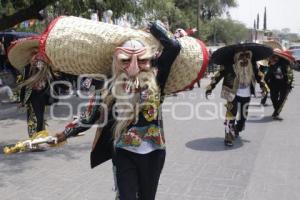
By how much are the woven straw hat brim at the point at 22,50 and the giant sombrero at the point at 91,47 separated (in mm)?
2700

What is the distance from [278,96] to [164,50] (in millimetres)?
7546

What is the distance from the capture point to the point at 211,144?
24.0 feet

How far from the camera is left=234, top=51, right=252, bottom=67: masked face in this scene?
7.09m

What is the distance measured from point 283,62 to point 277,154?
12.1ft

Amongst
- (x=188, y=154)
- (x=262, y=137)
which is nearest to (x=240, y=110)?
(x=262, y=137)

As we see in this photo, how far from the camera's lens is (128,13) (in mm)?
12086

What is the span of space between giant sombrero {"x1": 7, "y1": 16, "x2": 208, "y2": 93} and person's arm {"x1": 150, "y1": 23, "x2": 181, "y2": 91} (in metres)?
0.05

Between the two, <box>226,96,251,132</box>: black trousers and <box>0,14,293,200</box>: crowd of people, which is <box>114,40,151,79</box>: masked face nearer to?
<box>0,14,293,200</box>: crowd of people

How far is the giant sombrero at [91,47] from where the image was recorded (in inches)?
111

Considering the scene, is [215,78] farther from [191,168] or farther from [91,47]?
[91,47]

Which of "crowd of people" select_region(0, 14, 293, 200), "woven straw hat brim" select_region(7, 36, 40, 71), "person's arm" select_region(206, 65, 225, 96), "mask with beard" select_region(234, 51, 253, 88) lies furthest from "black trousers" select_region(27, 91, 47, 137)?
"crowd of people" select_region(0, 14, 293, 200)

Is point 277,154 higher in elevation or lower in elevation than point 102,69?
lower

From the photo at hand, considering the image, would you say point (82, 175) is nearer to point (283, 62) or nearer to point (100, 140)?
point (100, 140)

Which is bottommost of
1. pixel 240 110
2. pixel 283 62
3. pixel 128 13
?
pixel 240 110
